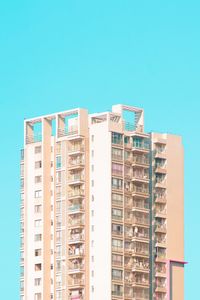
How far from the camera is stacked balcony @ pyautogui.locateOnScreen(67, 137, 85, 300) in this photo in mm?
128125

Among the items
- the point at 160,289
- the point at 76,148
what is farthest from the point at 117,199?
the point at 160,289

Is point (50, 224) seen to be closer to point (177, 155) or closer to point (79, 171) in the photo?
point (79, 171)

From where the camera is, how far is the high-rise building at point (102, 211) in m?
127

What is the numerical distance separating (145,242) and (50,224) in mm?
9634

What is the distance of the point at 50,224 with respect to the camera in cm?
13162

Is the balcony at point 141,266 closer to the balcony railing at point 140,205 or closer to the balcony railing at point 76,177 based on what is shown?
the balcony railing at point 140,205

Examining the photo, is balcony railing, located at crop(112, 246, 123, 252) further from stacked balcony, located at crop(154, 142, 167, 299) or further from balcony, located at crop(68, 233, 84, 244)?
stacked balcony, located at crop(154, 142, 167, 299)

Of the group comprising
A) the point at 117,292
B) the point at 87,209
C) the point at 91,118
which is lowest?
the point at 117,292

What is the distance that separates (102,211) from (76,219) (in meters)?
3.28

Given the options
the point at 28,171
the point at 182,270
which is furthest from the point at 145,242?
the point at 28,171

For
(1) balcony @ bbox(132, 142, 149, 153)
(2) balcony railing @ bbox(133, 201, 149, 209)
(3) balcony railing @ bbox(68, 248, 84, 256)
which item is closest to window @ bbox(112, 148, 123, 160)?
(1) balcony @ bbox(132, 142, 149, 153)

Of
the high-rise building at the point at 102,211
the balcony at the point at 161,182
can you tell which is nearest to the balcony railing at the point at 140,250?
the high-rise building at the point at 102,211

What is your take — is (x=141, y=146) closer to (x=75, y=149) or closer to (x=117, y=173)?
(x=117, y=173)

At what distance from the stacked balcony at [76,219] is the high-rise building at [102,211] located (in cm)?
10
